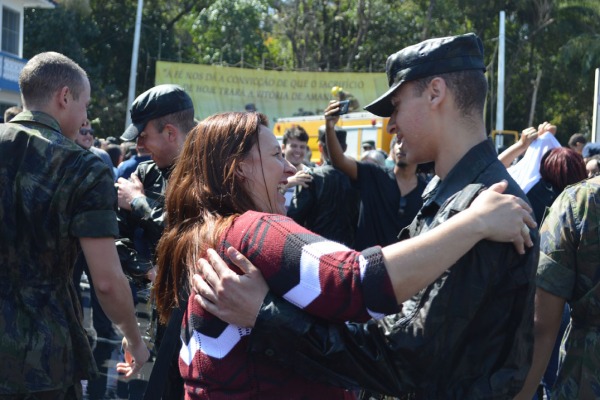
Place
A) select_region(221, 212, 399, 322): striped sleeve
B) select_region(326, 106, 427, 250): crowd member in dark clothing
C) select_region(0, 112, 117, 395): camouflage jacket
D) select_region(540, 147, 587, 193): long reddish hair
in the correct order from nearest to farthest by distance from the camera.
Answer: select_region(221, 212, 399, 322): striped sleeve → select_region(0, 112, 117, 395): camouflage jacket → select_region(540, 147, 587, 193): long reddish hair → select_region(326, 106, 427, 250): crowd member in dark clothing

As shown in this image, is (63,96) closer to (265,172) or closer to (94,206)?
(94,206)

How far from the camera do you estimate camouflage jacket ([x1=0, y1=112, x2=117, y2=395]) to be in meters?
3.20

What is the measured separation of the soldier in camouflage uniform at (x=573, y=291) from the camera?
273 centimetres

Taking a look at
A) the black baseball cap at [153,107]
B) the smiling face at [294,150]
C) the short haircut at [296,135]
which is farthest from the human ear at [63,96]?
the short haircut at [296,135]

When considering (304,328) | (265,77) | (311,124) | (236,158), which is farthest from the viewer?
(265,77)

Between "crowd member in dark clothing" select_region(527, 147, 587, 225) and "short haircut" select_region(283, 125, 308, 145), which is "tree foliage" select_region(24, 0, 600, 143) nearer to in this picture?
"short haircut" select_region(283, 125, 308, 145)

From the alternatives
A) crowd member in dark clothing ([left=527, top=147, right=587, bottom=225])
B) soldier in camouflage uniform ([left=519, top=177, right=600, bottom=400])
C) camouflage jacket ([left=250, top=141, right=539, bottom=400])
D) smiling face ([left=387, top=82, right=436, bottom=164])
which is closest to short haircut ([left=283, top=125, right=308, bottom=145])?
crowd member in dark clothing ([left=527, top=147, right=587, bottom=225])

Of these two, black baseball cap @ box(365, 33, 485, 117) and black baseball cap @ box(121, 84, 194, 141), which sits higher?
black baseball cap @ box(365, 33, 485, 117)

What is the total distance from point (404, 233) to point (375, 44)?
33.6 m

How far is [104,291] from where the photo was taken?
3455 mm

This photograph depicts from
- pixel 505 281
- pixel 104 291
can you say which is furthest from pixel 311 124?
pixel 505 281

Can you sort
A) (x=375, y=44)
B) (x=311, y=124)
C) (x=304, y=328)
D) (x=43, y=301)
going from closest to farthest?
(x=304, y=328)
(x=43, y=301)
(x=311, y=124)
(x=375, y=44)

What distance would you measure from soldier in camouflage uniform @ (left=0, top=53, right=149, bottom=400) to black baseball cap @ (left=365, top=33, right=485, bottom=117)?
153cm

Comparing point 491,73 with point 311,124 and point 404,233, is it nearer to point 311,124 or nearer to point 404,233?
point 311,124
